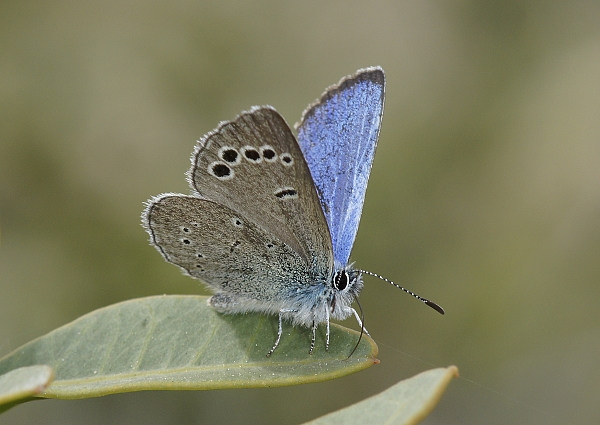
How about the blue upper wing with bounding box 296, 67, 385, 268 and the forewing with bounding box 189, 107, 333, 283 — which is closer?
the forewing with bounding box 189, 107, 333, 283

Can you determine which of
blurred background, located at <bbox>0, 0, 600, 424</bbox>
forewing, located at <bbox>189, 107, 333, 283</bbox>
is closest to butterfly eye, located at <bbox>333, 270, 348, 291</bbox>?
forewing, located at <bbox>189, 107, 333, 283</bbox>

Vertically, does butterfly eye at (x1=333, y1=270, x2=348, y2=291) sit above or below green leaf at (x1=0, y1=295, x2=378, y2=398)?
above

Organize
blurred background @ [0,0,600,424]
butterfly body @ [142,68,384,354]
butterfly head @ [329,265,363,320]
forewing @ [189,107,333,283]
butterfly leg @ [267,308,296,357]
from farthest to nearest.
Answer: blurred background @ [0,0,600,424] → butterfly head @ [329,265,363,320] → butterfly body @ [142,68,384,354] → forewing @ [189,107,333,283] → butterfly leg @ [267,308,296,357]

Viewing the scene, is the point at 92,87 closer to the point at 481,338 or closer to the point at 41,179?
the point at 41,179

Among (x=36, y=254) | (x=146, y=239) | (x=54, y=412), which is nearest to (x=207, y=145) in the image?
(x=146, y=239)

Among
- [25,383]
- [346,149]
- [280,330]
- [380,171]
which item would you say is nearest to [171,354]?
[280,330]

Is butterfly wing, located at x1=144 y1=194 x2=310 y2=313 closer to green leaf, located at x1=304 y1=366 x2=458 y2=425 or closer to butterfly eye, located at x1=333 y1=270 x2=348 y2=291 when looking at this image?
butterfly eye, located at x1=333 y1=270 x2=348 y2=291
